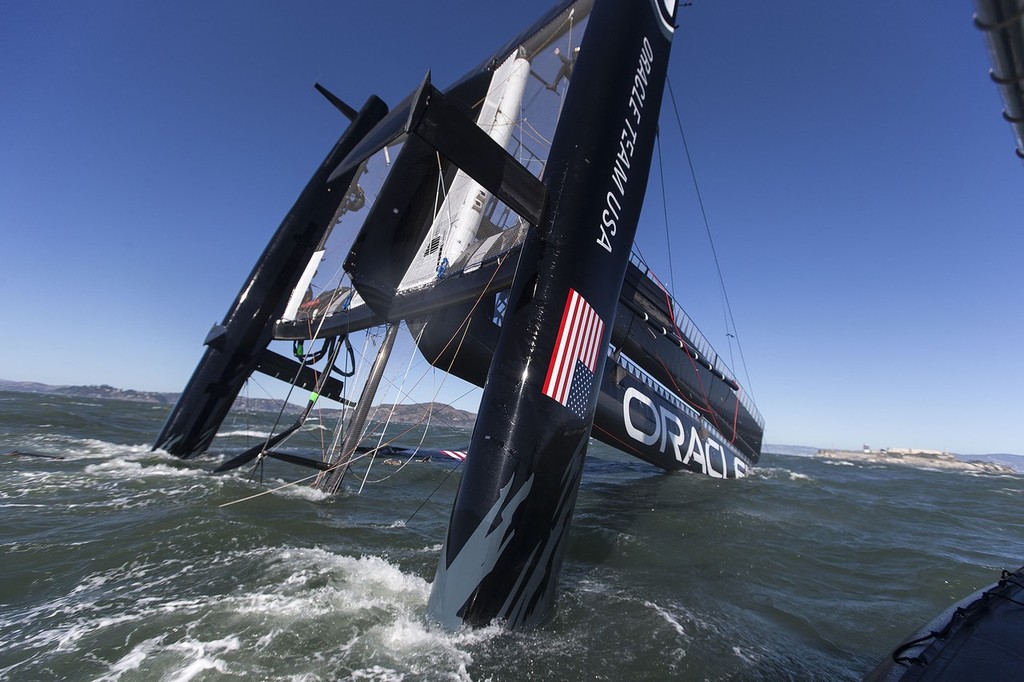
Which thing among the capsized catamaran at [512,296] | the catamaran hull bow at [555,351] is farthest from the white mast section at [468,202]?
the catamaran hull bow at [555,351]

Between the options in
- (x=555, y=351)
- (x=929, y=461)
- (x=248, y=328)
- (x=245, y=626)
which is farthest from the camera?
(x=929, y=461)

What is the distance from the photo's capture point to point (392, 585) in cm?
357

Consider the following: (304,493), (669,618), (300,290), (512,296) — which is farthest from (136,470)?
(669,618)

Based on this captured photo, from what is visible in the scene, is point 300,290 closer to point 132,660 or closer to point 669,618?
point 132,660

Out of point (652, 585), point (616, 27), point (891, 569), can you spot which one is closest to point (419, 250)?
point (616, 27)

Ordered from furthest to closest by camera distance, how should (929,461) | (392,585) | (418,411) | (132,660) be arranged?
(929,461) → (418,411) → (392,585) → (132,660)

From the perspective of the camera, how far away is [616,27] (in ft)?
12.9

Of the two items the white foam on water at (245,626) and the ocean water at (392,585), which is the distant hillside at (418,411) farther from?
the white foam on water at (245,626)

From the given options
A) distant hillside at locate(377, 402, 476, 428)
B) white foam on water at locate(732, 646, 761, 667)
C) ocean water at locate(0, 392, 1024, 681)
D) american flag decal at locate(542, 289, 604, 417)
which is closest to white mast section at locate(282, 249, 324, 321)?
ocean water at locate(0, 392, 1024, 681)

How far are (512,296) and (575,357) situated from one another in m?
0.68

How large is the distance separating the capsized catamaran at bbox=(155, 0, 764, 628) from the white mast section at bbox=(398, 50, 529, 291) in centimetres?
3

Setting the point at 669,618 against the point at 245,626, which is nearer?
the point at 245,626

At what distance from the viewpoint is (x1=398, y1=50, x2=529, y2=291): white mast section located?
6.38 m

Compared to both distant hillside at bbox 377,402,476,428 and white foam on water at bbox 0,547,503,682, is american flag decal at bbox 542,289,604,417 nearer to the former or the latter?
white foam on water at bbox 0,547,503,682
